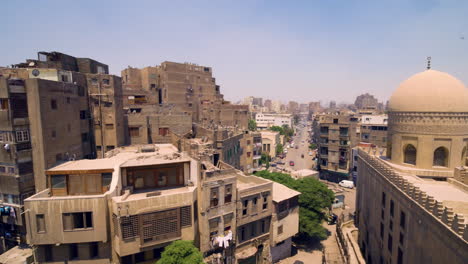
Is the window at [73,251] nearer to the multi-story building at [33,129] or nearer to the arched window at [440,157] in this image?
the multi-story building at [33,129]

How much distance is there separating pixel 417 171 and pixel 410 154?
2.56 metres

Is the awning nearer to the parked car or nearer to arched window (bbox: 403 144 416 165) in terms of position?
arched window (bbox: 403 144 416 165)

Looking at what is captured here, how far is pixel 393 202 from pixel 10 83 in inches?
1463

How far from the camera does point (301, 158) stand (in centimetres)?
9119

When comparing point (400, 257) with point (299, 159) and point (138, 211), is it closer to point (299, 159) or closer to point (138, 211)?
point (138, 211)

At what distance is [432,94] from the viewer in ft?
82.6

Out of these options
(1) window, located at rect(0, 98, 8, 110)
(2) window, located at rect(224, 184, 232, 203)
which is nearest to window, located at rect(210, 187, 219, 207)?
(2) window, located at rect(224, 184, 232, 203)

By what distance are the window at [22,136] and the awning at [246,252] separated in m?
24.0

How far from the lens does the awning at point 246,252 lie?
25.9 meters

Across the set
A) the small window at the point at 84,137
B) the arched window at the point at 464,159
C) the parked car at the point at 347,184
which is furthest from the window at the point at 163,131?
the parked car at the point at 347,184

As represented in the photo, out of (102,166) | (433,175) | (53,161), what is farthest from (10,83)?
(433,175)

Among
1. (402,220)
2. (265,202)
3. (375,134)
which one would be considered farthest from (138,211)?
(375,134)

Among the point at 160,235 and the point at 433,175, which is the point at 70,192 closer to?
the point at 160,235

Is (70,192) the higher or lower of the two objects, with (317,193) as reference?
higher
